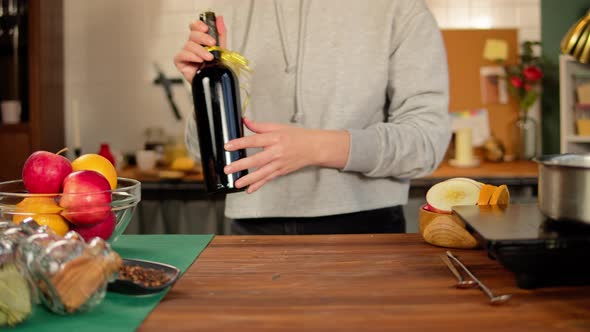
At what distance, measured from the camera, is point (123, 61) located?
122 inches

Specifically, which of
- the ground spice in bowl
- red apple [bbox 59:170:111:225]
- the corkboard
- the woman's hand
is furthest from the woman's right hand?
the corkboard

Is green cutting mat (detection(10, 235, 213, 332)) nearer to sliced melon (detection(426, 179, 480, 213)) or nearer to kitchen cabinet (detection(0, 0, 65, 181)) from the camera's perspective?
sliced melon (detection(426, 179, 480, 213))

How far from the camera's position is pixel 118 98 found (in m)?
3.11

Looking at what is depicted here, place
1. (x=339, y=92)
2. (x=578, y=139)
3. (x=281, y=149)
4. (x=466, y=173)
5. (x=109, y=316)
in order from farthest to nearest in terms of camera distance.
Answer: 1. (x=578, y=139)
2. (x=466, y=173)
3. (x=339, y=92)
4. (x=281, y=149)
5. (x=109, y=316)

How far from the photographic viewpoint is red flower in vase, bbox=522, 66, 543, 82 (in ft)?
9.50

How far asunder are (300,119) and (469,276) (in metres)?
0.69

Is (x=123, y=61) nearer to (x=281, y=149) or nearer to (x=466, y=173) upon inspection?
(x=466, y=173)

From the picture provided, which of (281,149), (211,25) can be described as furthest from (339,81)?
(211,25)

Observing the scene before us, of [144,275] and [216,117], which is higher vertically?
[216,117]

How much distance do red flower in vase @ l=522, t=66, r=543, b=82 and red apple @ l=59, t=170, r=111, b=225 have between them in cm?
242

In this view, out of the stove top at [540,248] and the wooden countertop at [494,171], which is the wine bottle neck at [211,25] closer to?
the stove top at [540,248]

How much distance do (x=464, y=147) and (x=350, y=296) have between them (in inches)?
84.6

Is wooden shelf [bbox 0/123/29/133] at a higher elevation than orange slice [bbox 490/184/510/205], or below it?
higher

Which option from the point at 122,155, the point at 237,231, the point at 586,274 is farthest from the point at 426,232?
the point at 122,155
